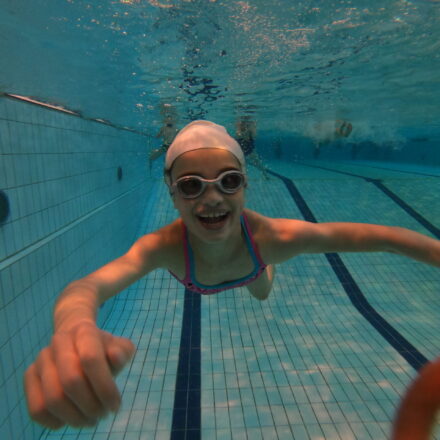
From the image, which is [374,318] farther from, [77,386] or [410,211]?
[77,386]

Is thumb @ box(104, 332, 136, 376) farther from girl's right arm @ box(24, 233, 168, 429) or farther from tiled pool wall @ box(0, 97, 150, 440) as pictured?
tiled pool wall @ box(0, 97, 150, 440)

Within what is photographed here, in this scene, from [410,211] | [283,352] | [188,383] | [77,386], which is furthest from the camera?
[410,211]

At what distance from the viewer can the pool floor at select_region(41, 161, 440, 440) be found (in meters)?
3.16

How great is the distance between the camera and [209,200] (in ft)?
5.86

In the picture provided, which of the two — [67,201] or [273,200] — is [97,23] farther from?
[273,200]

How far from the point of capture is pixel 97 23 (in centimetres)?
373

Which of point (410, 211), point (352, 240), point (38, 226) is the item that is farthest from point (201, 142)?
point (410, 211)

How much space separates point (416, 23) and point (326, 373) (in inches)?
203

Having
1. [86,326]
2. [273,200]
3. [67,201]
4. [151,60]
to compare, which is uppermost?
[151,60]

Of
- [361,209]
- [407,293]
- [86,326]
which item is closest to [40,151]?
[86,326]

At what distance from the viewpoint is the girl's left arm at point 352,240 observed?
1.92m

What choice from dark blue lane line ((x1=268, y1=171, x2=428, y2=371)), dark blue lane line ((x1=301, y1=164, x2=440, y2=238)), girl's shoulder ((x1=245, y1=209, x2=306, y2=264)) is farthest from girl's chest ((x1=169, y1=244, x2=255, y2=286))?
dark blue lane line ((x1=301, y1=164, x2=440, y2=238))

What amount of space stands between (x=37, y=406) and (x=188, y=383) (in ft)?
10.8

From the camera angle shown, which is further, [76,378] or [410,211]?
[410,211]
